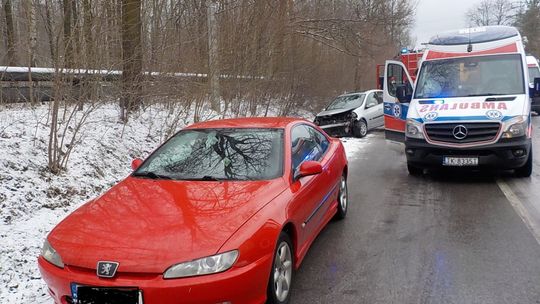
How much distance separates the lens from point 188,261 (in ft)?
10.0

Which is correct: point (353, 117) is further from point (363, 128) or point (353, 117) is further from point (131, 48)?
point (131, 48)

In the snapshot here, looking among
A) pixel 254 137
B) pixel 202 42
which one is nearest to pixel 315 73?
pixel 202 42

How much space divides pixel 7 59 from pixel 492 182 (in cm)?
765

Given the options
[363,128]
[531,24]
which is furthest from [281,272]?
[531,24]

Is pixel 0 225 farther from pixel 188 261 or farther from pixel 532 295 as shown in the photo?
pixel 532 295

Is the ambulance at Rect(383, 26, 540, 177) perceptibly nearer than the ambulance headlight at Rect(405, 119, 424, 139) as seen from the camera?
Yes

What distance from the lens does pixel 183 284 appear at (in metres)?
2.98

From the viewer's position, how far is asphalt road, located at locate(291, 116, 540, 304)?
3.95m

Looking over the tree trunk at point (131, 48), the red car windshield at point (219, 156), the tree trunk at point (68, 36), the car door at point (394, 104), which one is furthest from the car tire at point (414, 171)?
the tree trunk at point (68, 36)

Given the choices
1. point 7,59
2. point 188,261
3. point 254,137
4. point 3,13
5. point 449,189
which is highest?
point 3,13

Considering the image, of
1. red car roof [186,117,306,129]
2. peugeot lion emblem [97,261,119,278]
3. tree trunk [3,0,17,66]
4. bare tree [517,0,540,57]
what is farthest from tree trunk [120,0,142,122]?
bare tree [517,0,540,57]

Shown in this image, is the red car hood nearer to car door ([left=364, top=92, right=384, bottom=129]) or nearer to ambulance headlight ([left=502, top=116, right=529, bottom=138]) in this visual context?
ambulance headlight ([left=502, top=116, right=529, bottom=138])

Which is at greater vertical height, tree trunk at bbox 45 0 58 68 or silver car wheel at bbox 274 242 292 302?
tree trunk at bbox 45 0 58 68

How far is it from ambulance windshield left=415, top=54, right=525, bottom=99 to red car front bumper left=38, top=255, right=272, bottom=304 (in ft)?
21.4
